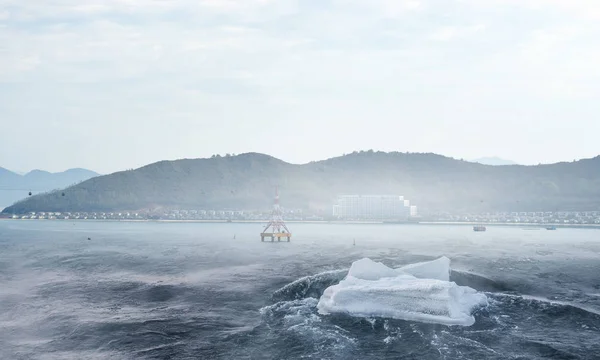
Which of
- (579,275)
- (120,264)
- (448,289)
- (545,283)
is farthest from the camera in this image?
(120,264)

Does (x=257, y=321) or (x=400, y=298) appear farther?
(x=257, y=321)

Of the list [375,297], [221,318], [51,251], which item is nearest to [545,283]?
[375,297]

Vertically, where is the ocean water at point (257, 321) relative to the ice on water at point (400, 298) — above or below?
below

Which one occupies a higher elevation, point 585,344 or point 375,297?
point 375,297

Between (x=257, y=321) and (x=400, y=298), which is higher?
(x=400, y=298)

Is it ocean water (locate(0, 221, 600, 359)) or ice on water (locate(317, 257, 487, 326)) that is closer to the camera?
ocean water (locate(0, 221, 600, 359))

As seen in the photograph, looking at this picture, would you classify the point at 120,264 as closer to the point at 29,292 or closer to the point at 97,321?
the point at 29,292

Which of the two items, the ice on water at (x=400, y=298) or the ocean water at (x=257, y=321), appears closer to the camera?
the ocean water at (x=257, y=321)

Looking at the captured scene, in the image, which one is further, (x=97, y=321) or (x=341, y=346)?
(x=97, y=321)
